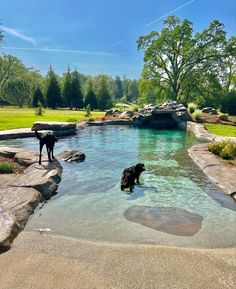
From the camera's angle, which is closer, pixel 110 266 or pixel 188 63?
pixel 110 266

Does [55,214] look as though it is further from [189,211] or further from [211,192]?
[211,192]

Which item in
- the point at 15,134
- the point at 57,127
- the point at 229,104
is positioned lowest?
the point at 15,134

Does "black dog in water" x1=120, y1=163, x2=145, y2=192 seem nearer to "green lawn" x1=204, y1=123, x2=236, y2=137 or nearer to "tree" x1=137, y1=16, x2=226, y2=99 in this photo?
"green lawn" x1=204, y1=123, x2=236, y2=137

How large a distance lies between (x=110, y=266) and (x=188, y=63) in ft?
187

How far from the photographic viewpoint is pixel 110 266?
623cm

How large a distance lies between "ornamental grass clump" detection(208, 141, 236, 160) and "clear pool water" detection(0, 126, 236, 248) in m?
1.83

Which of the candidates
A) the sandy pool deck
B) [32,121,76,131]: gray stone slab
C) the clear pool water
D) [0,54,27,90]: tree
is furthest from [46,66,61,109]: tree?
the sandy pool deck

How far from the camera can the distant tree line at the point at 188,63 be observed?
56.6 meters

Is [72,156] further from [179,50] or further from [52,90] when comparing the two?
[52,90]

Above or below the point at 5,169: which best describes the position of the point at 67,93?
above

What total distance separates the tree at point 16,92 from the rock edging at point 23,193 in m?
96.8

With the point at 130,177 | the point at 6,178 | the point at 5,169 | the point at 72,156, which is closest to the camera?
the point at 6,178

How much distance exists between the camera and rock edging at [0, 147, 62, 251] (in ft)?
25.0

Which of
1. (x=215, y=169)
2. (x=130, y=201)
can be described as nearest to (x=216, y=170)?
(x=215, y=169)
